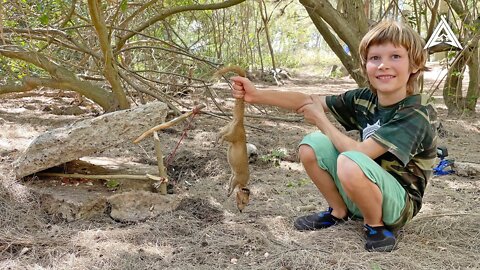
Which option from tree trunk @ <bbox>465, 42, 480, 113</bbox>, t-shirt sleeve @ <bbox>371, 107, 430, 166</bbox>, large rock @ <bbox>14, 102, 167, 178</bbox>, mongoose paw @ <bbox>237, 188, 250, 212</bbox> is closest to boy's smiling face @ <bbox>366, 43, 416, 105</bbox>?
t-shirt sleeve @ <bbox>371, 107, 430, 166</bbox>

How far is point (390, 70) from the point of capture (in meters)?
2.16

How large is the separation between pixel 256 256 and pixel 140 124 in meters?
1.31

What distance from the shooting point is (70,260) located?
223 centimetres

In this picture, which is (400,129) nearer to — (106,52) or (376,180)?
(376,180)

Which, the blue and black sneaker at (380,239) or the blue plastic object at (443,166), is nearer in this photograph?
the blue and black sneaker at (380,239)

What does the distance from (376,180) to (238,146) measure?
710 millimetres

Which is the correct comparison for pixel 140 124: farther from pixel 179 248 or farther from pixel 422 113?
pixel 422 113

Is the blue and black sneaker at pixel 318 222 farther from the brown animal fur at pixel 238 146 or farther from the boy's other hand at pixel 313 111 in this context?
the boy's other hand at pixel 313 111

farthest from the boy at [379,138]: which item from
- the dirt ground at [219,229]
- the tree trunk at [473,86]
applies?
the tree trunk at [473,86]

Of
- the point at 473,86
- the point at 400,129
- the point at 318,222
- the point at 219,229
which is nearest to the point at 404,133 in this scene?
the point at 400,129

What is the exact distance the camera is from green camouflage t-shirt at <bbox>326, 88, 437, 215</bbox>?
207 cm

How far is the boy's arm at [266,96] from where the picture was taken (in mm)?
2354

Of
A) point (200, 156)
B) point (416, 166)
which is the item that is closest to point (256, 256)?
point (416, 166)

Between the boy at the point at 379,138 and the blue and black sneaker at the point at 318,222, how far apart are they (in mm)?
88
